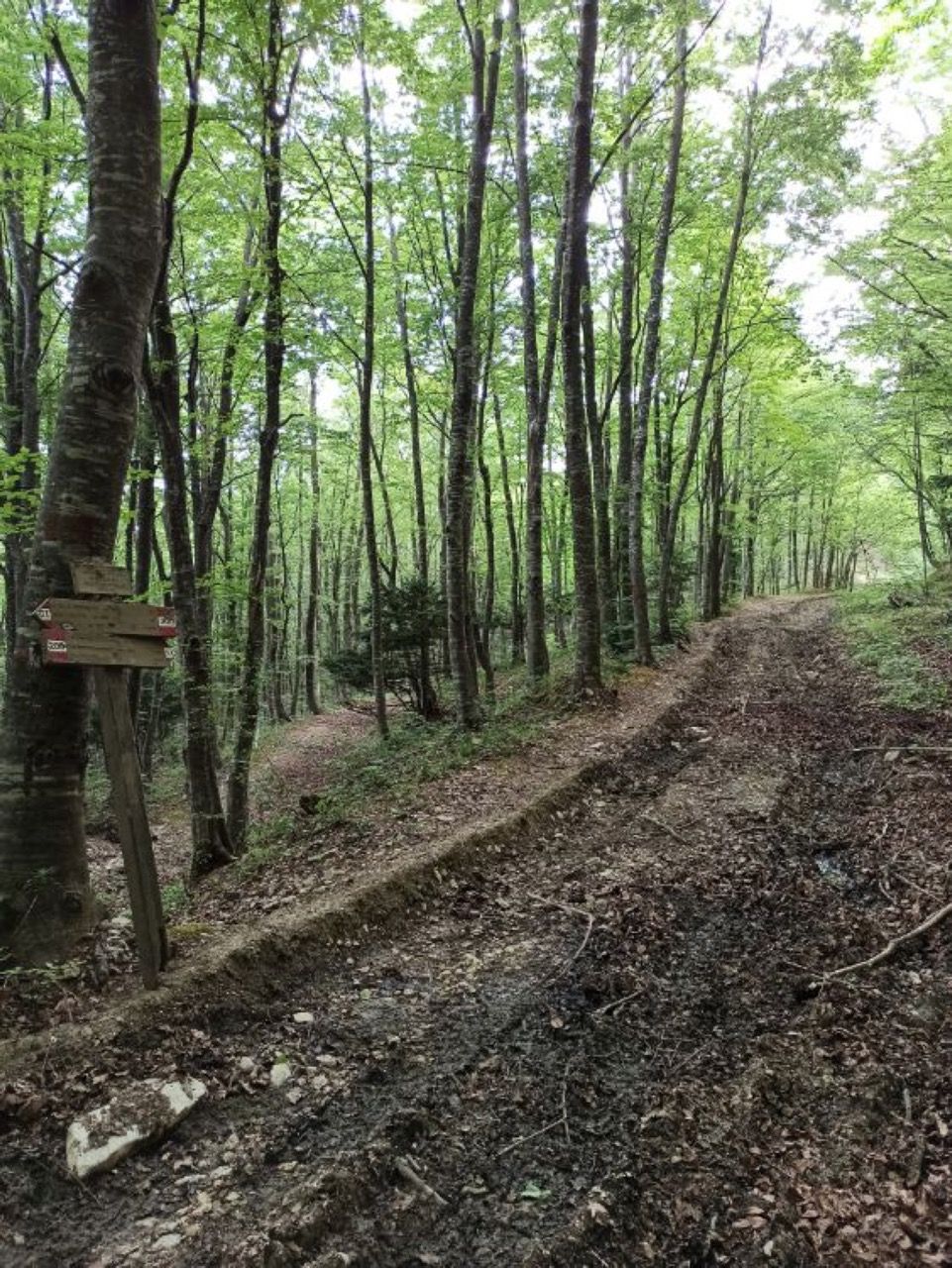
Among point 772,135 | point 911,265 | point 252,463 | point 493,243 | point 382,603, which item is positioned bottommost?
point 382,603

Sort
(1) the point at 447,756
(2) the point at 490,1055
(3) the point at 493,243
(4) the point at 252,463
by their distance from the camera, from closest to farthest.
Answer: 1. (2) the point at 490,1055
2. (1) the point at 447,756
3. (3) the point at 493,243
4. (4) the point at 252,463

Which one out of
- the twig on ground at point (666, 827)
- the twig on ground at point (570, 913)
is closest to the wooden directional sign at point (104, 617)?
the twig on ground at point (570, 913)

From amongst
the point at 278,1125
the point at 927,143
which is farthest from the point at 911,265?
the point at 278,1125

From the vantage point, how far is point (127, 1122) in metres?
3.22

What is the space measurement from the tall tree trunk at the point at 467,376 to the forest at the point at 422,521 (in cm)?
8

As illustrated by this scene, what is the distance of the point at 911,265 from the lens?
1384 cm

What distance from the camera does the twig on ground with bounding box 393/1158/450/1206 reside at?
3.00 m

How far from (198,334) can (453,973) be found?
10590 mm

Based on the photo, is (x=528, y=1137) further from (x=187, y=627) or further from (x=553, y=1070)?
(x=187, y=627)

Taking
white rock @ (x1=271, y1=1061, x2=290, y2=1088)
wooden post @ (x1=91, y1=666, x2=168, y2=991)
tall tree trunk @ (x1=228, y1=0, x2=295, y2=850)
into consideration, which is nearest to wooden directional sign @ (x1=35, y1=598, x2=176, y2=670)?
wooden post @ (x1=91, y1=666, x2=168, y2=991)

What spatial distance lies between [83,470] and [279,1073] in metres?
3.59

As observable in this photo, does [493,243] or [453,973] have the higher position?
[493,243]

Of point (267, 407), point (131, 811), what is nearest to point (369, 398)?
point (267, 407)

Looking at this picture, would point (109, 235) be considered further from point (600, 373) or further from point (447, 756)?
point (600, 373)
